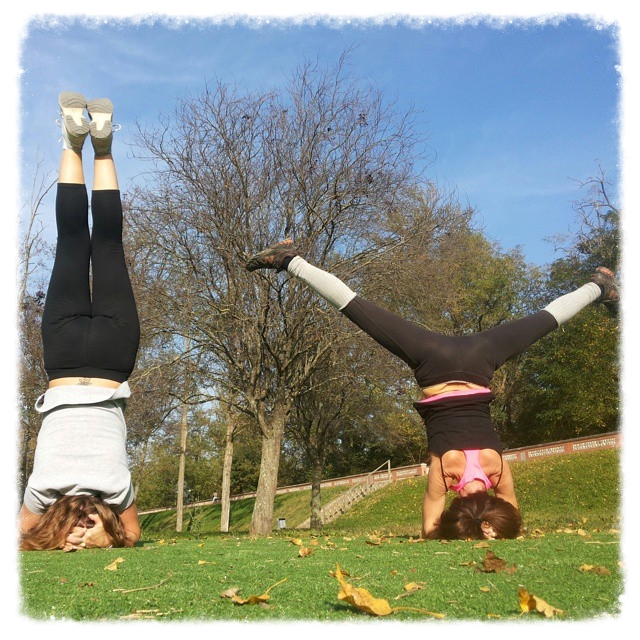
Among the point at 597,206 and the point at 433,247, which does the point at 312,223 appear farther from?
the point at 597,206

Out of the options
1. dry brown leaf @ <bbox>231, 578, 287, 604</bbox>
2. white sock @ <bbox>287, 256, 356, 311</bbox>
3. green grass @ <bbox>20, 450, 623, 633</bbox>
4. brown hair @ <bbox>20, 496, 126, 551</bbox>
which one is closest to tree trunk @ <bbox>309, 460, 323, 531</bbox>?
white sock @ <bbox>287, 256, 356, 311</bbox>

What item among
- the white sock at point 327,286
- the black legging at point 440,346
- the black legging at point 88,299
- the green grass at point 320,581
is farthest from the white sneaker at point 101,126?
the green grass at point 320,581

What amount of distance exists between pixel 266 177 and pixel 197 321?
304 cm

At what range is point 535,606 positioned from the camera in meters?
2.09

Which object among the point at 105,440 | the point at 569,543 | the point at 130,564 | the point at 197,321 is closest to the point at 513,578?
the point at 569,543

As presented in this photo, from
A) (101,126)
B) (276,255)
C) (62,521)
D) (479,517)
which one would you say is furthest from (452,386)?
(101,126)

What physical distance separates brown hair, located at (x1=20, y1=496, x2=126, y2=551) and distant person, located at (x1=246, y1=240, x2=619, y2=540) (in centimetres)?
241

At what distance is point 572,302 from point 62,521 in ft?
16.0

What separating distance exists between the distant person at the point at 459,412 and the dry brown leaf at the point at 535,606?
104 inches

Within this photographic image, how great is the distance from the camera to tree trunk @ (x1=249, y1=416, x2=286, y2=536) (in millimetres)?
12102

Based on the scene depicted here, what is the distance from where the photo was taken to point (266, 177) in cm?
1216

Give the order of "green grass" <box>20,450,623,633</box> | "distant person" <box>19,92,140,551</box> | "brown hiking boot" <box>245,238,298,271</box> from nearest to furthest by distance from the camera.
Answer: "green grass" <box>20,450,623,633</box> → "distant person" <box>19,92,140,551</box> → "brown hiking boot" <box>245,238,298,271</box>

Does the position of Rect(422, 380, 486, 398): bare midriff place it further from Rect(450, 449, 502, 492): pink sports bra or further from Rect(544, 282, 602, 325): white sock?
Rect(544, 282, 602, 325): white sock

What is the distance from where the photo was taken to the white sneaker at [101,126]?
560 cm
